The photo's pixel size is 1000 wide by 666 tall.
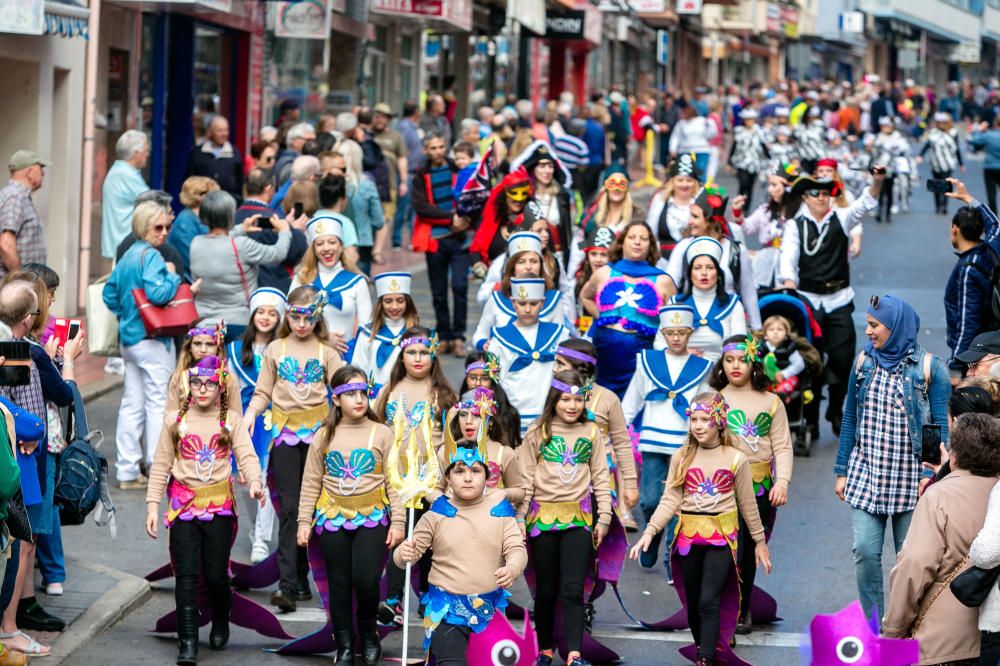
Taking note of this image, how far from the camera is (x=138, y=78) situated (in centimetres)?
2078

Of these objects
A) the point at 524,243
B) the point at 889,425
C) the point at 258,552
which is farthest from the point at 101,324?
the point at 889,425

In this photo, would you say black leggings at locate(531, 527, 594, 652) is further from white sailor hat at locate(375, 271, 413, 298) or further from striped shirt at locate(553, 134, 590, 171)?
striped shirt at locate(553, 134, 590, 171)

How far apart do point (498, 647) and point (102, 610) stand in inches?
101

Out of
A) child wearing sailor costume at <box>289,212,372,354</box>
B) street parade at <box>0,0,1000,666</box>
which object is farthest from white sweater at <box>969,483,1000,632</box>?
child wearing sailor costume at <box>289,212,372,354</box>

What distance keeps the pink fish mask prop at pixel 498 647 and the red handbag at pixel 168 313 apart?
176 inches

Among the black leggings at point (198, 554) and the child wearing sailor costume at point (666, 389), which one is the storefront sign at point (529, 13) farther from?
the black leggings at point (198, 554)

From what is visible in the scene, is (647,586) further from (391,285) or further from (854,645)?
(854,645)

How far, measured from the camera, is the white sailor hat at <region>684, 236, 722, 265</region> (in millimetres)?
10828

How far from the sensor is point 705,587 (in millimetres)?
8312

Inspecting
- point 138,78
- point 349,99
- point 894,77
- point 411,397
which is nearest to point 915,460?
point 411,397

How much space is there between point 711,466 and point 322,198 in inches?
208

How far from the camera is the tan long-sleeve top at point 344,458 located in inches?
333

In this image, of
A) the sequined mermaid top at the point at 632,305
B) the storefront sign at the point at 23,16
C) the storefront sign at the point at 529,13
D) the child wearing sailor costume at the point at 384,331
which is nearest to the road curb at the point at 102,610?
the child wearing sailor costume at the point at 384,331

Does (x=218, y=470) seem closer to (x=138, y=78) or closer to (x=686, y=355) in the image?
(x=686, y=355)
